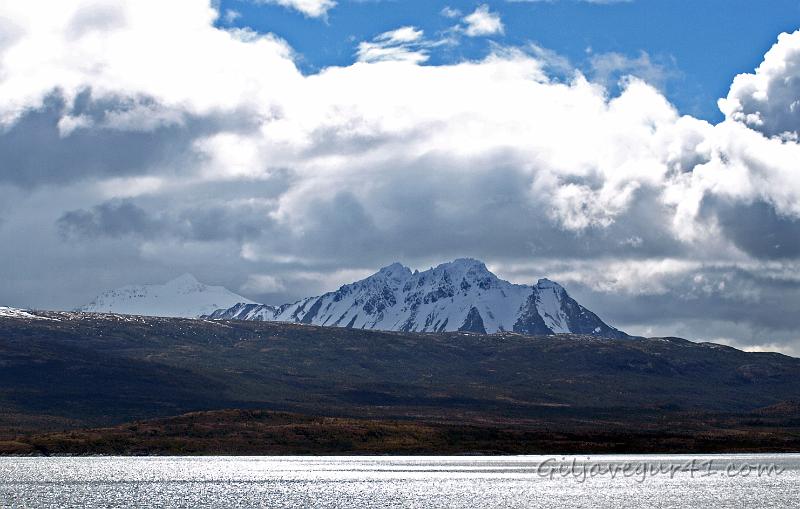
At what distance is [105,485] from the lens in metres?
190

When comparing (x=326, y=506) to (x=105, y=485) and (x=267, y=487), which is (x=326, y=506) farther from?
(x=105, y=485)

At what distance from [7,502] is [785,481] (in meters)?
128

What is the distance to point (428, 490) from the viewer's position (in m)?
181

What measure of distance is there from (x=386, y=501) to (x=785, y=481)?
3130 inches

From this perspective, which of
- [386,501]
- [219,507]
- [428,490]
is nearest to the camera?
[219,507]

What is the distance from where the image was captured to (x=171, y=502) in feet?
505

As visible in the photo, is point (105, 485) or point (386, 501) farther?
point (105, 485)

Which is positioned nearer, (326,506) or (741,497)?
(326,506)

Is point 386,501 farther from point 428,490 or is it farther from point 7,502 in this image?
point 7,502

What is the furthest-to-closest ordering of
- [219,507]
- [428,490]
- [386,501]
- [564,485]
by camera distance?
[564,485]
[428,490]
[386,501]
[219,507]

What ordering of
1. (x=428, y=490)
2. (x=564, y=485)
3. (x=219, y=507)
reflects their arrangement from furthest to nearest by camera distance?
1. (x=564, y=485)
2. (x=428, y=490)
3. (x=219, y=507)

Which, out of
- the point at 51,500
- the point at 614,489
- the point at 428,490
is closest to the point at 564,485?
the point at 614,489

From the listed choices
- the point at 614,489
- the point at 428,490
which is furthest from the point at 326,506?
the point at 614,489

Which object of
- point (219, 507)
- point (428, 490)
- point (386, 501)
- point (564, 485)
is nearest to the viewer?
point (219, 507)
